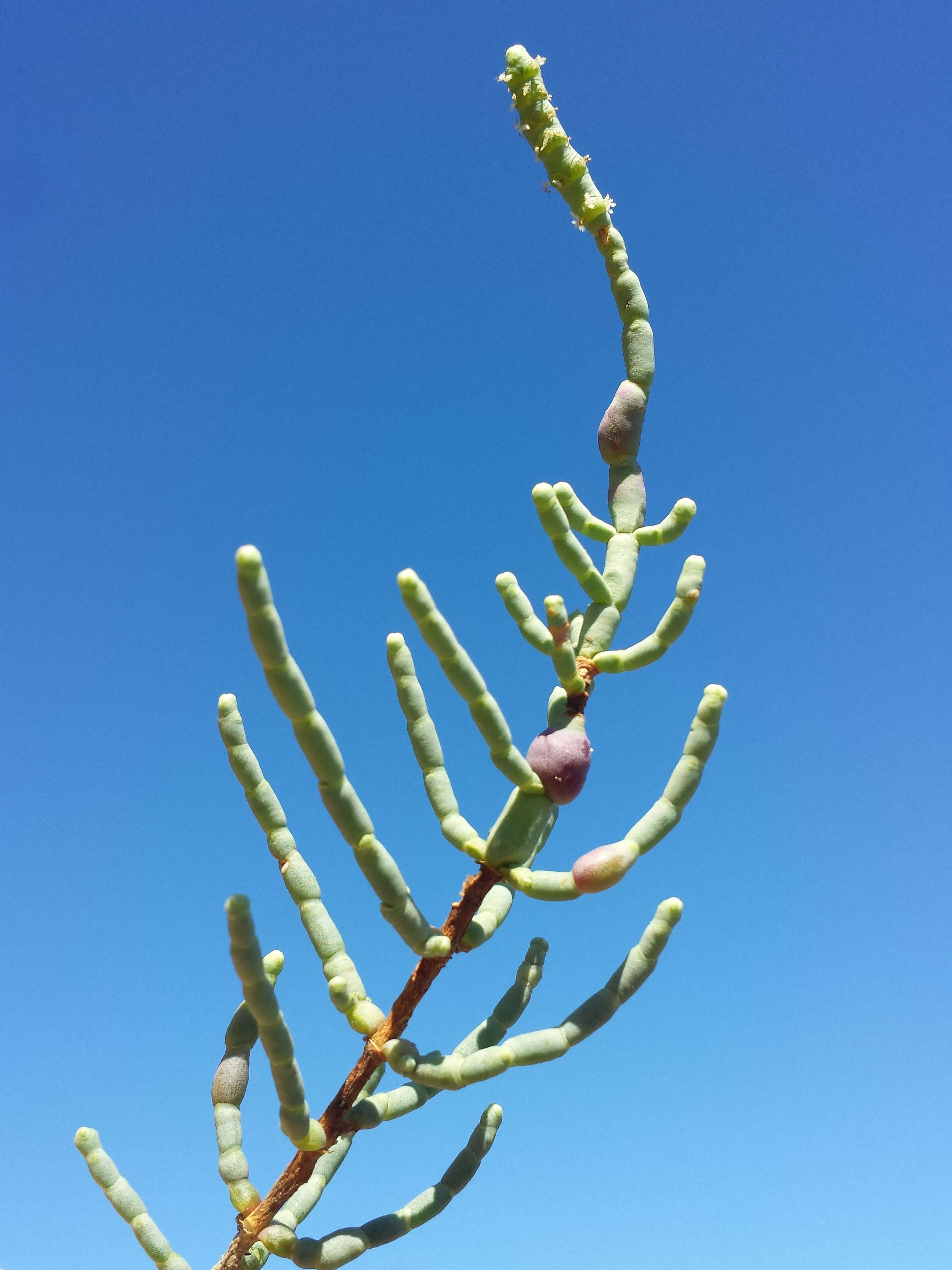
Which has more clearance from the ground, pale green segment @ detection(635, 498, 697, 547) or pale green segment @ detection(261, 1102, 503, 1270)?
pale green segment @ detection(635, 498, 697, 547)

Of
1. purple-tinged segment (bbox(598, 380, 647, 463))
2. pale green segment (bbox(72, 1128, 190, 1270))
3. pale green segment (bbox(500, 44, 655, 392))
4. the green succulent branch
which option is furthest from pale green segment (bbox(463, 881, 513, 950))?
pale green segment (bbox(500, 44, 655, 392))

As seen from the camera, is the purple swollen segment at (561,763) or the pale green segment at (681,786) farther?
the purple swollen segment at (561,763)

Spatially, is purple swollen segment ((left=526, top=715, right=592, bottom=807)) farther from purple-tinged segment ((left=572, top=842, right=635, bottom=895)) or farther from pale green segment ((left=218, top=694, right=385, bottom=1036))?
pale green segment ((left=218, top=694, right=385, bottom=1036))

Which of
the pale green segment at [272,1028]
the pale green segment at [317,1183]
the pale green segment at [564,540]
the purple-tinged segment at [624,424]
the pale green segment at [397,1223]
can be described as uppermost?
the purple-tinged segment at [624,424]

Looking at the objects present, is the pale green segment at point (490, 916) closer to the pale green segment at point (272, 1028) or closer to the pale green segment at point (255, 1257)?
the pale green segment at point (272, 1028)

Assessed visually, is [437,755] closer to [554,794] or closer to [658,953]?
[554,794]

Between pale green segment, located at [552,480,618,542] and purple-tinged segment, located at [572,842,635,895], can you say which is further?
pale green segment, located at [552,480,618,542]

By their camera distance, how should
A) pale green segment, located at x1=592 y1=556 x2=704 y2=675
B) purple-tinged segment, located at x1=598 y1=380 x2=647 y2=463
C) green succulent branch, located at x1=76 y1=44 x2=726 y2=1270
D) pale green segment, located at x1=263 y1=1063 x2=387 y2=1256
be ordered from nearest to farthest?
green succulent branch, located at x1=76 y1=44 x2=726 y2=1270 → pale green segment, located at x1=263 y1=1063 x2=387 y2=1256 → pale green segment, located at x1=592 y1=556 x2=704 y2=675 → purple-tinged segment, located at x1=598 y1=380 x2=647 y2=463

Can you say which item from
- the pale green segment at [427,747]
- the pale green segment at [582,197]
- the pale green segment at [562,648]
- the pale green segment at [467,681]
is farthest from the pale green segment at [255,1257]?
the pale green segment at [582,197]
